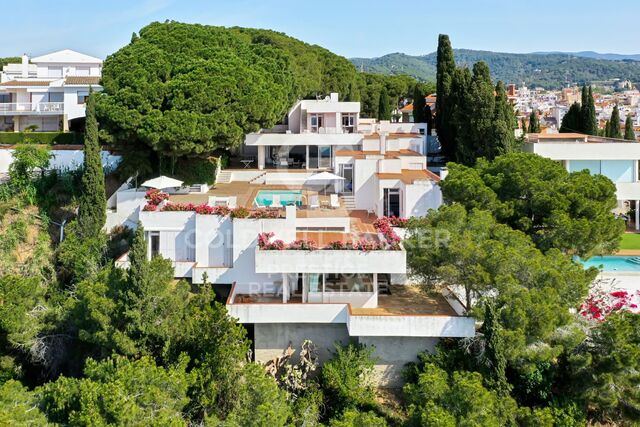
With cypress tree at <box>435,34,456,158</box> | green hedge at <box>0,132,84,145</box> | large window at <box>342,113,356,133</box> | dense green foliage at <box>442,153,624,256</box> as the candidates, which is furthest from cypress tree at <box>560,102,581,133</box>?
green hedge at <box>0,132,84,145</box>

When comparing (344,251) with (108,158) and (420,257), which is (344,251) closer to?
(420,257)

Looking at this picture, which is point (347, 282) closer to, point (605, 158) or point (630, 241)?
point (630, 241)

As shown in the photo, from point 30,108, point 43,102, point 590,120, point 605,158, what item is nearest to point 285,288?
point 605,158

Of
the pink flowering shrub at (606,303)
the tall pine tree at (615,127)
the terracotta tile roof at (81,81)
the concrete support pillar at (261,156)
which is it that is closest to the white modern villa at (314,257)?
the pink flowering shrub at (606,303)

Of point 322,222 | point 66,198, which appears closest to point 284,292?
point 322,222

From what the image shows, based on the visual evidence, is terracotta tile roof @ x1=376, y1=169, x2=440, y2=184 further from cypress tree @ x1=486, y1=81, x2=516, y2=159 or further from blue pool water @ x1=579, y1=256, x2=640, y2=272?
blue pool water @ x1=579, y1=256, x2=640, y2=272

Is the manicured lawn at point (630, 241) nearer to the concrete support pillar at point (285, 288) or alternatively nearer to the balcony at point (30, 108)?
the concrete support pillar at point (285, 288)

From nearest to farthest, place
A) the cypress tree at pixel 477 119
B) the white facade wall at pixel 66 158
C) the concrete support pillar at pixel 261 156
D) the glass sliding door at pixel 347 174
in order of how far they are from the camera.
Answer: the glass sliding door at pixel 347 174
the cypress tree at pixel 477 119
the white facade wall at pixel 66 158
the concrete support pillar at pixel 261 156

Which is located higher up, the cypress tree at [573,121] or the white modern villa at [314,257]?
the cypress tree at [573,121]
